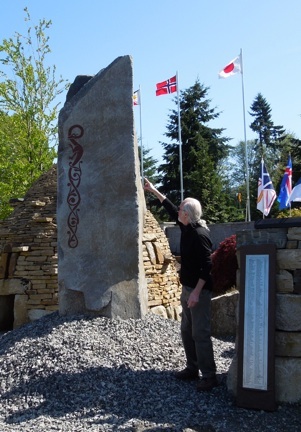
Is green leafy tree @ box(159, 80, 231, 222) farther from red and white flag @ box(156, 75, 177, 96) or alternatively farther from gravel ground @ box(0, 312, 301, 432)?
gravel ground @ box(0, 312, 301, 432)

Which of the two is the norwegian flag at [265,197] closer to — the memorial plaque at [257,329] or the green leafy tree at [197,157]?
the green leafy tree at [197,157]

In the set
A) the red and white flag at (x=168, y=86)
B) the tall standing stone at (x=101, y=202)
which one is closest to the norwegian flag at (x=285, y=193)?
the red and white flag at (x=168, y=86)

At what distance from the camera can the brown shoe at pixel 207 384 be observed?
14.9 ft

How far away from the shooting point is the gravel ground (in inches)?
159

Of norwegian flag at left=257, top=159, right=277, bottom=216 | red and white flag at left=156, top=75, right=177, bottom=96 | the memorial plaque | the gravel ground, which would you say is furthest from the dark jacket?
red and white flag at left=156, top=75, right=177, bottom=96

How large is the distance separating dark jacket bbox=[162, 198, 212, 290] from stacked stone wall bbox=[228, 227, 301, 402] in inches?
23.7

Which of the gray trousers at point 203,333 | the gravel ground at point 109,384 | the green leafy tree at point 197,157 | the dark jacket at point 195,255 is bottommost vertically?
the gravel ground at point 109,384

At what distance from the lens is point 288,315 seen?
4.28m

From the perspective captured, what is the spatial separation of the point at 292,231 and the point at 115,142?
2762 mm

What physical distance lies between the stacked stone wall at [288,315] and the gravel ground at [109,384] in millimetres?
184

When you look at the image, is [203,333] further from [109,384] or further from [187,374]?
[109,384]

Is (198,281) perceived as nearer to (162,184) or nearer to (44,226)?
(44,226)

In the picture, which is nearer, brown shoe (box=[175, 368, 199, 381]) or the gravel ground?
the gravel ground

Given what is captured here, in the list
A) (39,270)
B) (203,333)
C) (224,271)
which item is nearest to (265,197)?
(224,271)
